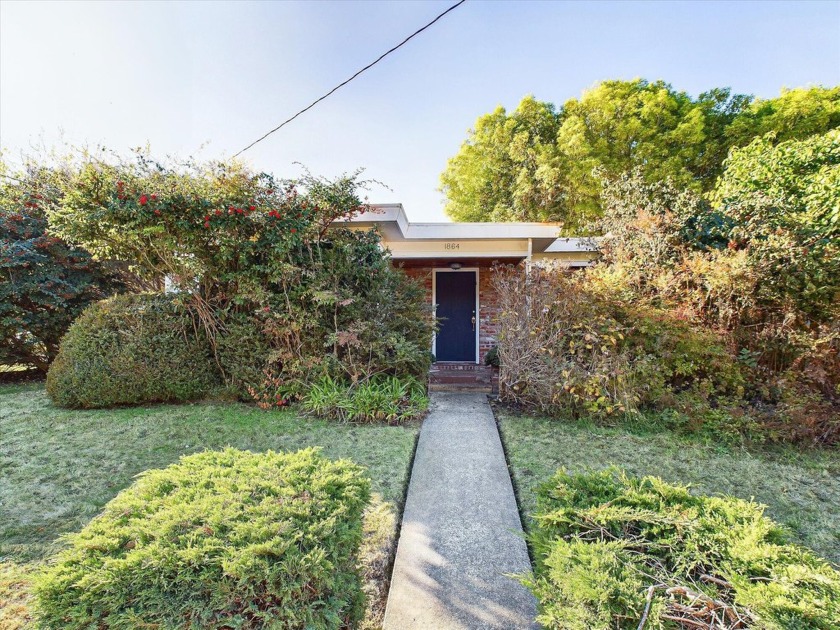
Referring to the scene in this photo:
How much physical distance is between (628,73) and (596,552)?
15832 mm

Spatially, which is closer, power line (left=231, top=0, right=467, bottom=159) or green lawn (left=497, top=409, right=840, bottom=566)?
green lawn (left=497, top=409, right=840, bottom=566)

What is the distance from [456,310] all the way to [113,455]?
7.27 meters

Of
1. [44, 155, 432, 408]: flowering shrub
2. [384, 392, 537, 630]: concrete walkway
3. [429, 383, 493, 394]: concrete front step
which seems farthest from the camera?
[429, 383, 493, 394]: concrete front step

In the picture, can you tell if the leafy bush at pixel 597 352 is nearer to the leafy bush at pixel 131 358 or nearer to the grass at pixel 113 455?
the grass at pixel 113 455

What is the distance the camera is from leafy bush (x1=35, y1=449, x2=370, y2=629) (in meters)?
1.20

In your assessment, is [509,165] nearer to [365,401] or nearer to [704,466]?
[365,401]

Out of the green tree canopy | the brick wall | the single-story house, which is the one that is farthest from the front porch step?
the green tree canopy

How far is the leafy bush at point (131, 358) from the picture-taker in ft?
17.1

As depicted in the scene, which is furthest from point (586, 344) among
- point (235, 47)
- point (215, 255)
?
point (235, 47)

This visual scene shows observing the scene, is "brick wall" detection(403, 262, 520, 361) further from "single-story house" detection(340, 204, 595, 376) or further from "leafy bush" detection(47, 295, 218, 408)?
"leafy bush" detection(47, 295, 218, 408)

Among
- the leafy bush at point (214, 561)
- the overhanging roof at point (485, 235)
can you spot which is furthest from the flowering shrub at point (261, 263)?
the leafy bush at point (214, 561)

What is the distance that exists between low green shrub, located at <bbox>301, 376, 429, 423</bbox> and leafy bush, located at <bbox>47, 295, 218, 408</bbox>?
194 centimetres

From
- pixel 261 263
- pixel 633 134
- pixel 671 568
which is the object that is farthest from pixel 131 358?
pixel 633 134

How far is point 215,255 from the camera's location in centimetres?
504
